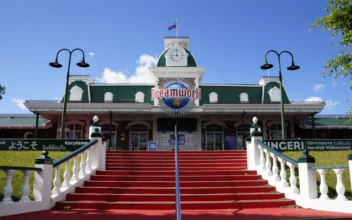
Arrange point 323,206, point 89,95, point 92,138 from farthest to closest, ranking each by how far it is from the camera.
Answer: point 89,95 < point 92,138 < point 323,206

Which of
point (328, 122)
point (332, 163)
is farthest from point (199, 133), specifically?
point (332, 163)

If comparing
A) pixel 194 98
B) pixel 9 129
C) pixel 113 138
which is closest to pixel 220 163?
pixel 194 98

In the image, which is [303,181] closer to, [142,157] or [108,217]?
[108,217]

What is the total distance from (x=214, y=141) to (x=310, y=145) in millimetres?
10673

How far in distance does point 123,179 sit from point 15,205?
333cm

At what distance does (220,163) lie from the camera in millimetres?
11375

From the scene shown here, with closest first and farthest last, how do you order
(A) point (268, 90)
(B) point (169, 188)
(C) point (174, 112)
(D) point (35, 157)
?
(B) point (169, 188) → (D) point (35, 157) → (C) point (174, 112) → (A) point (268, 90)

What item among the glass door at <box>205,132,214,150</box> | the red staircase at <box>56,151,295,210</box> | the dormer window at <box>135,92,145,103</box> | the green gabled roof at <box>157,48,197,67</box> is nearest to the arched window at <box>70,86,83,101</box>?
the dormer window at <box>135,92,145,103</box>

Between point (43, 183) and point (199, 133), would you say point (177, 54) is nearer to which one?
point (199, 133)

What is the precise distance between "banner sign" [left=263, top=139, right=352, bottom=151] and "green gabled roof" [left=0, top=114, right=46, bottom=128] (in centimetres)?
1924

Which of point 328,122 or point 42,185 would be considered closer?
point 42,185

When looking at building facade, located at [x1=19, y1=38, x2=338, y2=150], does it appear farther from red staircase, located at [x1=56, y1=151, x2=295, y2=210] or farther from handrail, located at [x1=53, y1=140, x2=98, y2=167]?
handrail, located at [x1=53, y1=140, x2=98, y2=167]

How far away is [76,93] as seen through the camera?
84.2 feet

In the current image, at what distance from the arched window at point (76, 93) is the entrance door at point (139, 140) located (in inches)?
251
